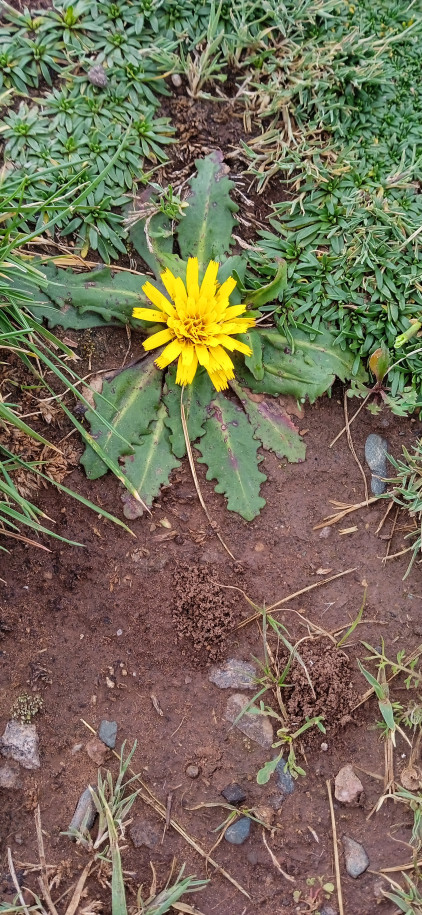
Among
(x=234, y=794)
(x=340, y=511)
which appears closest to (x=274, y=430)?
(x=340, y=511)

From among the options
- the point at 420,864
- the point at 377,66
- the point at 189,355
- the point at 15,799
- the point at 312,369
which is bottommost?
the point at 420,864

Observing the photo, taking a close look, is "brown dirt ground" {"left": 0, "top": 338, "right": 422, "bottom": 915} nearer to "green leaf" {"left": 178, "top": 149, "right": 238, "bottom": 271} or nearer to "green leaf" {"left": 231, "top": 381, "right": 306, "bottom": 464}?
"green leaf" {"left": 231, "top": 381, "right": 306, "bottom": 464}

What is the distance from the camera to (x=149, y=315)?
281cm

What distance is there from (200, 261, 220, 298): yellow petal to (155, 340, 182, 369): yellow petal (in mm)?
237

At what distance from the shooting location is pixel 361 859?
268cm

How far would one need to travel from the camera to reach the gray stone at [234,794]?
106 inches

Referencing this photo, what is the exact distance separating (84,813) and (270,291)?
2.30 m

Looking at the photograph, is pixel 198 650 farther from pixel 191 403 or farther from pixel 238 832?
pixel 191 403

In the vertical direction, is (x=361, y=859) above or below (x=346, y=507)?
below

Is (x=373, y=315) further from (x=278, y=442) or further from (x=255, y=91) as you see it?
(x=255, y=91)

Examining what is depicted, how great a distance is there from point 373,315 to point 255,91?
3.99 ft

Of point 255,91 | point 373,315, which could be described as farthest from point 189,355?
point 255,91

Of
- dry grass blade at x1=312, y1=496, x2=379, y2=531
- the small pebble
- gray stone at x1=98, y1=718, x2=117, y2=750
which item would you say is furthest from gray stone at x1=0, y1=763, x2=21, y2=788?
dry grass blade at x1=312, y1=496, x2=379, y2=531

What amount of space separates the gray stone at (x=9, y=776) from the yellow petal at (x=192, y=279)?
2.04 m
